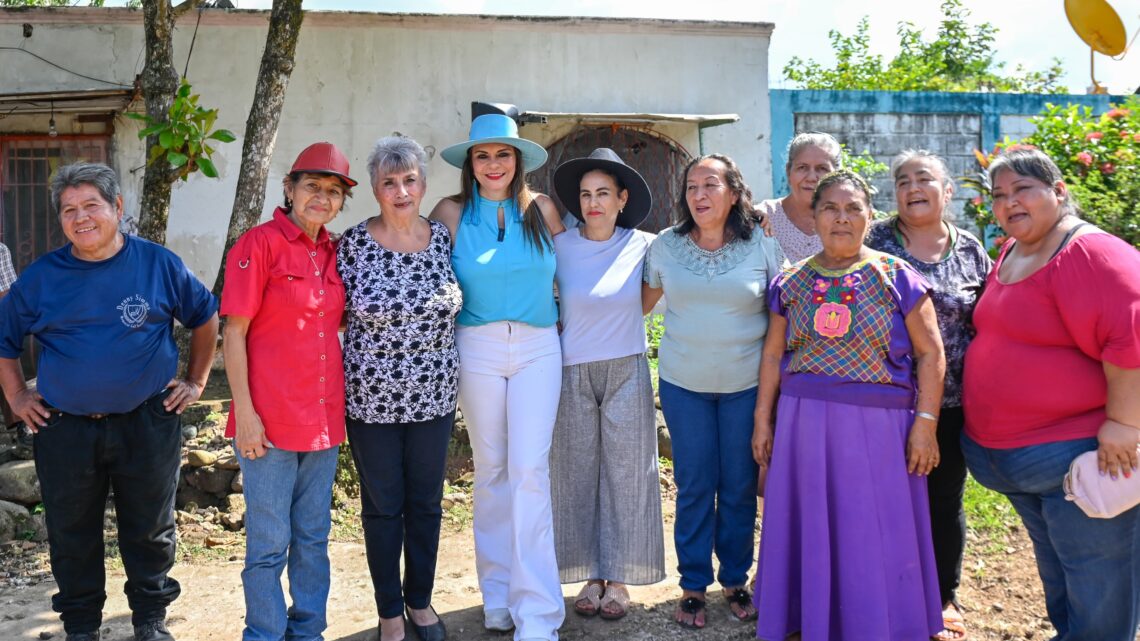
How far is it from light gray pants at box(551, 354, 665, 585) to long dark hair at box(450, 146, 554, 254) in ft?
1.90

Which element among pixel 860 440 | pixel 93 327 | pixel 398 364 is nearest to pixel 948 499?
pixel 860 440

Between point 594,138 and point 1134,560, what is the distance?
6952mm

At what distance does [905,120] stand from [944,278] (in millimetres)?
Answer: 6738

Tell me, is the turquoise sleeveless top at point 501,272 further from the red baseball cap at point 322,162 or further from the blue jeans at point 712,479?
the blue jeans at point 712,479

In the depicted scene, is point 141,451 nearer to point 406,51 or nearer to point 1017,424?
point 1017,424

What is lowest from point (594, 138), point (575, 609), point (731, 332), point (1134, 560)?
point (575, 609)

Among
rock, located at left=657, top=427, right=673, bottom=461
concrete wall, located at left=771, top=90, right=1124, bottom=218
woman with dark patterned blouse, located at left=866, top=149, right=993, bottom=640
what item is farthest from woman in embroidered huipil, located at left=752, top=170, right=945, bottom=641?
concrete wall, located at left=771, top=90, right=1124, bottom=218

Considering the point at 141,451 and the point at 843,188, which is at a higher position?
the point at 843,188

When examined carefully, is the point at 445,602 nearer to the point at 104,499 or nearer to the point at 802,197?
the point at 104,499

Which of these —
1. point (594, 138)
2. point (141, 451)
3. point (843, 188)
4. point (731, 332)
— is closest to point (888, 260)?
point (843, 188)

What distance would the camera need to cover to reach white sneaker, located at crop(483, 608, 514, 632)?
12.7 feet

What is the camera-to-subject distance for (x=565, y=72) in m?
9.06

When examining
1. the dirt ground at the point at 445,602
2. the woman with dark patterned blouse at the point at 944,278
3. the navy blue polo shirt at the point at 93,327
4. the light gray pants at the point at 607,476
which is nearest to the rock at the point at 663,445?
the dirt ground at the point at 445,602

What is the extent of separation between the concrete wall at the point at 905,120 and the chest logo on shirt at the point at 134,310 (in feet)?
23.6
